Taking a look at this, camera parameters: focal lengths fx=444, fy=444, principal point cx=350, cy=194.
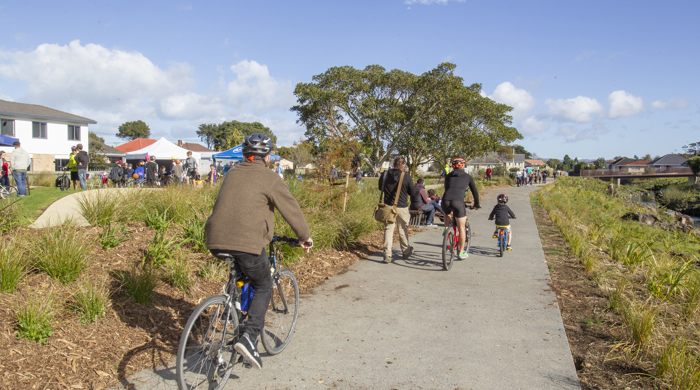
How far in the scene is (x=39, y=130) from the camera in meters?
36.8

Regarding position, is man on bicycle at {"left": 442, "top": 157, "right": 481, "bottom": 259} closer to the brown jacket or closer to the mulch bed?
the mulch bed

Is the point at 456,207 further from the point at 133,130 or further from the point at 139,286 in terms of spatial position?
the point at 133,130

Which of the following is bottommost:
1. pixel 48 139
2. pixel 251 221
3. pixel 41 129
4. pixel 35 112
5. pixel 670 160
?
pixel 251 221

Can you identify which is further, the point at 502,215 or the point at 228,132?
the point at 228,132

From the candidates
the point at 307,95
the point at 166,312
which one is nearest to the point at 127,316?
the point at 166,312

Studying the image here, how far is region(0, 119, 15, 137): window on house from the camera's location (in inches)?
1344

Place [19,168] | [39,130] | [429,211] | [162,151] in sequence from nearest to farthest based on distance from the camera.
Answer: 1. [19,168]
2. [429,211]
3. [162,151]
4. [39,130]

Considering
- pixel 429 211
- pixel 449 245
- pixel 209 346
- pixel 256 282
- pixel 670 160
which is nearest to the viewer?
pixel 209 346

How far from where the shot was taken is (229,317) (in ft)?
10.9

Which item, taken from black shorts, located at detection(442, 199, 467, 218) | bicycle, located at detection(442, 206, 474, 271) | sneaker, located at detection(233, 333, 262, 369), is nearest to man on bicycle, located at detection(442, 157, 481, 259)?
black shorts, located at detection(442, 199, 467, 218)

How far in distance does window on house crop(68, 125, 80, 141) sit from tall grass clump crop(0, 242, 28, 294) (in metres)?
40.7

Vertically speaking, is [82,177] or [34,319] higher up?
[82,177]

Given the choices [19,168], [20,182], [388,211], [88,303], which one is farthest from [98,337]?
[19,168]

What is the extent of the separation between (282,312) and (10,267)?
2672mm
